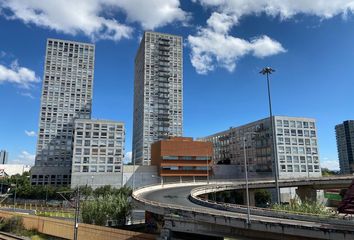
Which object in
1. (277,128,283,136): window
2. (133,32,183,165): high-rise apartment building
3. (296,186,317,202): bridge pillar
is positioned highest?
(133,32,183,165): high-rise apartment building

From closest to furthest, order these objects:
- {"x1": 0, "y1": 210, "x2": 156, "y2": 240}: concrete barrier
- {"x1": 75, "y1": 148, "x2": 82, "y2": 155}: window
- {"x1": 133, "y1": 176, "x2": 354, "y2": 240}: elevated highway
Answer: {"x1": 133, "y1": 176, "x2": 354, "y2": 240}: elevated highway, {"x1": 0, "y1": 210, "x2": 156, "y2": 240}: concrete barrier, {"x1": 75, "y1": 148, "x2": 82, "y2": 155}: window

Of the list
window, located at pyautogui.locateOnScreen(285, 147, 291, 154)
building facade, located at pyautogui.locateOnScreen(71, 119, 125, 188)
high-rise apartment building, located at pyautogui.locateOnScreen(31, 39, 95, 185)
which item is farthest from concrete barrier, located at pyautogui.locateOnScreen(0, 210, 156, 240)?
high-rise apartment building, located at pyautogui.locateOnScreen(31, 39, 95, 185)

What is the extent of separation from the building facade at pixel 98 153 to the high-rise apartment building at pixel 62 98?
1762 inches

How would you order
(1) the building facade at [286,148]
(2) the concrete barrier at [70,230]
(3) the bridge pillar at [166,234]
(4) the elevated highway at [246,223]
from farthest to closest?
(1) the building facade at [286,148], (2) the concrete barrier at [70,230], (3) the bridge pillar at [166,234], (4) the elevated highway at [246,223]

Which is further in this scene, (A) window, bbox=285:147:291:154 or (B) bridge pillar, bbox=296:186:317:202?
(A) window, bbox=285:147:291:154

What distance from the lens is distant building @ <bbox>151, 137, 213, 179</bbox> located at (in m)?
122

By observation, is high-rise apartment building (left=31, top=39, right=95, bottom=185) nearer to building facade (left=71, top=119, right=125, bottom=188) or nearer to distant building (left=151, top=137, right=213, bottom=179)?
building facade (left=71, top=119, right=125, bottom=188)

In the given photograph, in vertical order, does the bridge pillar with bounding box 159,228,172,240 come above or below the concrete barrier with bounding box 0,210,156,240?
above

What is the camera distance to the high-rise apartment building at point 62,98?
180 m

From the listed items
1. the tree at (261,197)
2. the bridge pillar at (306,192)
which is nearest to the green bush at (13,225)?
the bridge pillar at (306,192)

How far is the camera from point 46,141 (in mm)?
179875

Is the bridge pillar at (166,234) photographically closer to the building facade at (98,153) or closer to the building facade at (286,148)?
the building facade at (98,153)

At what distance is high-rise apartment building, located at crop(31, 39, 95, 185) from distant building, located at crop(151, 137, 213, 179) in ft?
242

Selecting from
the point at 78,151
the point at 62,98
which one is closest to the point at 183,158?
the point at 78,151
